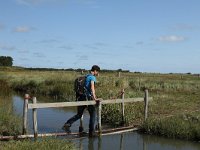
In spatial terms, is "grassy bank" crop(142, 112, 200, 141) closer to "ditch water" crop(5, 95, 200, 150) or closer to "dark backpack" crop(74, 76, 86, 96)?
"ditch water" crop(5, 95, 200, 150)

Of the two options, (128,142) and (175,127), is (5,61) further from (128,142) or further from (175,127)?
(128,142)

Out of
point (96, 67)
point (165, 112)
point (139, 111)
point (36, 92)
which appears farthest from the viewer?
point (36, 92)

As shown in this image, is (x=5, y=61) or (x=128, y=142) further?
(x=5, y=61)

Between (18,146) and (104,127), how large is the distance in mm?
7230

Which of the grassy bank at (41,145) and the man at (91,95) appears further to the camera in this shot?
the man at (91,95)

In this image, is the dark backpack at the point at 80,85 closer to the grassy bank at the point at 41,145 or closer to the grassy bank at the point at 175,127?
the grassy bank at the point at 175,127

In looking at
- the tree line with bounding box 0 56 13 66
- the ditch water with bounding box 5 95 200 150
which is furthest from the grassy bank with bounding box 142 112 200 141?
the tree line with bounding box 0 56 13 66

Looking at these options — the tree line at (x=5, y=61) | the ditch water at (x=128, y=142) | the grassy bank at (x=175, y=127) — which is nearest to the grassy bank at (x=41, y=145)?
the ditch water at (x=128, y=142)

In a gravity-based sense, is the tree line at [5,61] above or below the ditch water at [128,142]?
above

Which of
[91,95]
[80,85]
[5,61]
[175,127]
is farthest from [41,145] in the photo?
[5,61]

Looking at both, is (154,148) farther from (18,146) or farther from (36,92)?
(36,92)

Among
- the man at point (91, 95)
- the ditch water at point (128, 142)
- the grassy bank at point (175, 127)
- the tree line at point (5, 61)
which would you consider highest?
the tree line at point (5, 61)

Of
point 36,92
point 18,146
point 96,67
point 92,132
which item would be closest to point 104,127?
point 92,132

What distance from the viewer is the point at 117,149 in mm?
12766
